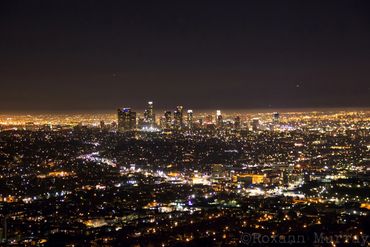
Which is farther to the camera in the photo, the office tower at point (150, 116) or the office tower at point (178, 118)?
the office tower at point (150, 116)

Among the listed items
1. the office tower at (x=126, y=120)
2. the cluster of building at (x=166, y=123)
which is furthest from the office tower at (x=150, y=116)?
the office tower at (x=126, y=120)

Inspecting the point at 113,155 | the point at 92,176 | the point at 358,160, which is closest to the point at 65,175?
the point at 92,176

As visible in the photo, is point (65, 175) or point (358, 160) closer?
point (65, 175)

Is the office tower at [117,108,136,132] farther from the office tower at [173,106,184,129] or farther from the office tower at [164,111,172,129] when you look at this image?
the office tower at [173,106,184,129]

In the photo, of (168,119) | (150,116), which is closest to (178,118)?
(168,119)

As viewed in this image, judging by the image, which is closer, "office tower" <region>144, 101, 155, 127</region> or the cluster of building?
the cluster of building

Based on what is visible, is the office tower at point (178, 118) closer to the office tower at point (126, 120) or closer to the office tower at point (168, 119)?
the office tower at point (168, 119)

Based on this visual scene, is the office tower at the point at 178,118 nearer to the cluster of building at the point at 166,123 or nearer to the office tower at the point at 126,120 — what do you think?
the cluster of building at the point at 166,123

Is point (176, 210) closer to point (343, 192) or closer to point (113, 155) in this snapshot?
point (343, 192)

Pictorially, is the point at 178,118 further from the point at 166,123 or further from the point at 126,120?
the point at 126,120

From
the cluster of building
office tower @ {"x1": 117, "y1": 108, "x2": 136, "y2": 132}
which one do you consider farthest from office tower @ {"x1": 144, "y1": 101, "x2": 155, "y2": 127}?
office tower @ {"x1": 117, "y1": 108, "x2": 136, "y2": 132}

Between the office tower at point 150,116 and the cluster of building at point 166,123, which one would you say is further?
the office tower at point 150,116
